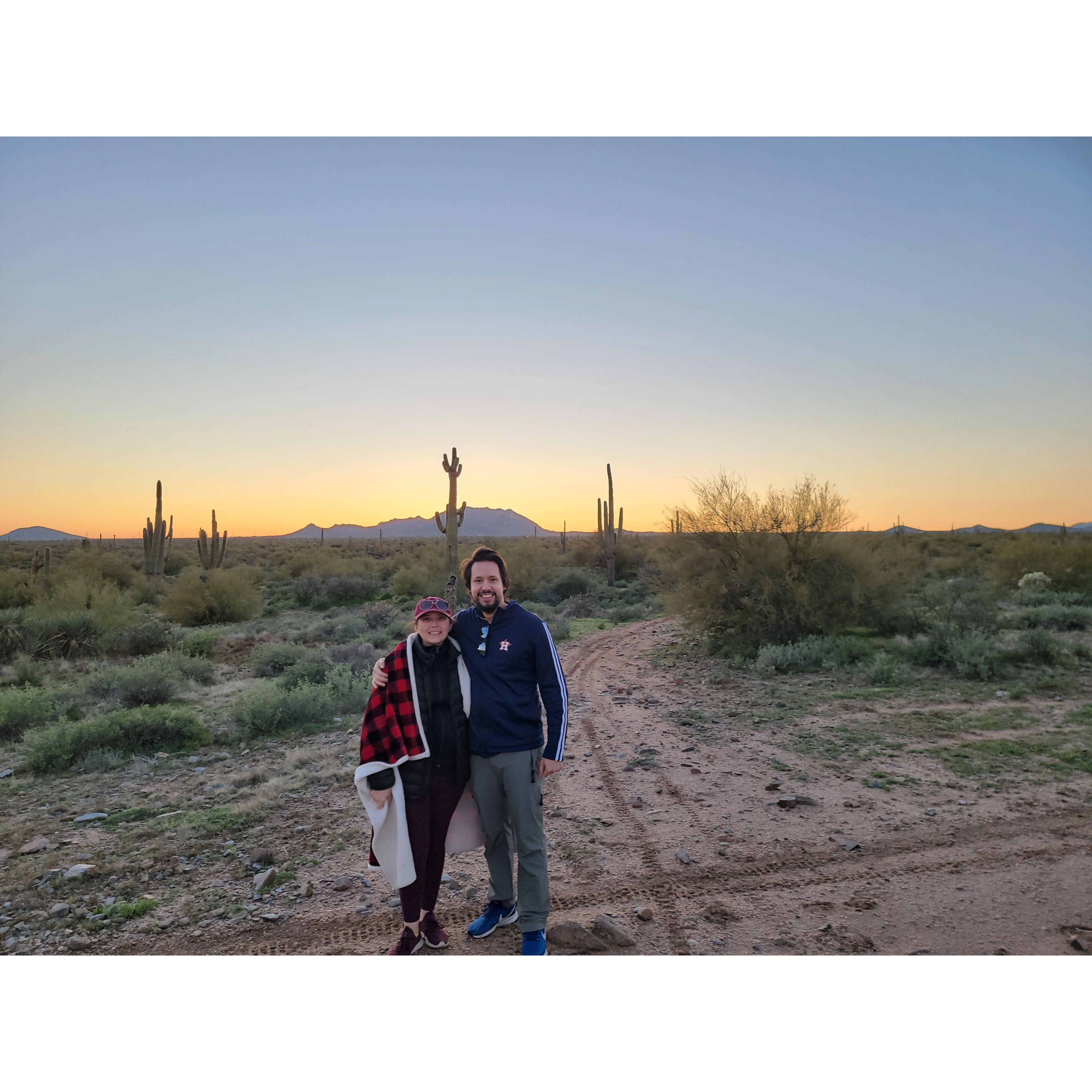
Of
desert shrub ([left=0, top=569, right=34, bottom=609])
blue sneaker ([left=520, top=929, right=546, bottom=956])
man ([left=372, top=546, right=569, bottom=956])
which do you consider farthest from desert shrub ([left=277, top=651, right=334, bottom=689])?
desert shrub ([left=0, top=569, right=34, bottom=609])

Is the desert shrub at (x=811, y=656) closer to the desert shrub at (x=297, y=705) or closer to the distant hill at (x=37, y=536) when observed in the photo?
the desert shrub at (x=297, y=705)

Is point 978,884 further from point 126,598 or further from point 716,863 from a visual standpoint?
point 126,598

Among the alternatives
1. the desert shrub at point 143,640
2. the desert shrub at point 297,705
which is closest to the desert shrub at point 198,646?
the desert shrub at point 143,640

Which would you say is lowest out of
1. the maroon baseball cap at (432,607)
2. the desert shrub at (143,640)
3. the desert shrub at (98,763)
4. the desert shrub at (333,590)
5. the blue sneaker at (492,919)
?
the desert shrub at (98,763)

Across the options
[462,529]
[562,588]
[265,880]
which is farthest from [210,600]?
[462,529]

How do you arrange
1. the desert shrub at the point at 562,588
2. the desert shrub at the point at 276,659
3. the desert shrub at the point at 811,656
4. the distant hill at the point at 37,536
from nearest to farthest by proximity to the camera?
the desert shrub at the point at 811,656 < the desert shrub at the point at 276,659 < the desert shrub at the point at 562,588 < the distant hill at the point at 37,536

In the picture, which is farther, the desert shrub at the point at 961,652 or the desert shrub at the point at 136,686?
the desert shrub at the point at 961,652

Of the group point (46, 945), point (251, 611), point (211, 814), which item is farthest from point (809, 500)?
point (251, 611)

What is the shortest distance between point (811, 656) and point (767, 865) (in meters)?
8.30

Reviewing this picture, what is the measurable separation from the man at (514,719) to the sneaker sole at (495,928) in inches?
13.4

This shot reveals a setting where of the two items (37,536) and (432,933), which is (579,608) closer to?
(432,933)

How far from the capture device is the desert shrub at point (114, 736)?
777 cm

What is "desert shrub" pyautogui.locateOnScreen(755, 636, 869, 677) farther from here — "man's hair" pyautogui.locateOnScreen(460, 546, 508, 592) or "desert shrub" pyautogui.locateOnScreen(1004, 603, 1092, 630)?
"man's hair" pyautogui.locateOnScreen(460, 546, 508, 592)

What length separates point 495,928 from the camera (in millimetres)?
4004
